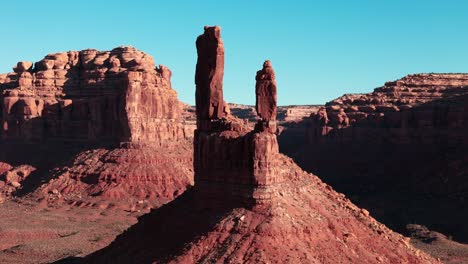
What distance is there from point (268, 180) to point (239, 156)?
2.60 meters

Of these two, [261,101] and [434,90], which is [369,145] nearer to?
[434,90]

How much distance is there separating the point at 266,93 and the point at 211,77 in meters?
5.34

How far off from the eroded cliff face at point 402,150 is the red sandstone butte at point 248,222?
143 feet

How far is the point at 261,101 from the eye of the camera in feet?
131

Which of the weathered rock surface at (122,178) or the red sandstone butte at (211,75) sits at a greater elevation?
the red sandstone butte at (211,75)

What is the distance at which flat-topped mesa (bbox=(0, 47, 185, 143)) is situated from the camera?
98875 mm

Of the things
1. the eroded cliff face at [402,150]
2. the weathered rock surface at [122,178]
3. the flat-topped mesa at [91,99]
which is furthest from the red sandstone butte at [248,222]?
the flat-topped mesa at [91,99]

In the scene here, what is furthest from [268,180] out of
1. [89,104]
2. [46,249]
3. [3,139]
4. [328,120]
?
[328,120]

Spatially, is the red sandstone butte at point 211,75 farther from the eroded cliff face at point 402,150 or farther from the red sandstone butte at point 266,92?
the eroded cliff face at point 402,150

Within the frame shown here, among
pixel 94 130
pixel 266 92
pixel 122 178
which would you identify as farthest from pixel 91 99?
pixel 266 92

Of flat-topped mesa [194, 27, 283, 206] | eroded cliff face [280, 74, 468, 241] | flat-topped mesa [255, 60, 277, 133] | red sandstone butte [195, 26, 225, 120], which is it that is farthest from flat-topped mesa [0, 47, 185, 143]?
flat-topped mesa [255, 60, 277, 133]

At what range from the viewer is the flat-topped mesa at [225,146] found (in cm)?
3766

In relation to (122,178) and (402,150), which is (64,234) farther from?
(402,150)

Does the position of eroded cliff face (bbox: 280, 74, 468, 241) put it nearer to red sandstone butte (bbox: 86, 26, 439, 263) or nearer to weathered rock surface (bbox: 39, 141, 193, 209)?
weathered rock surface (bbox: 39, 141, 193, 209)
